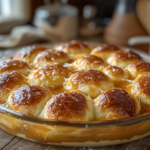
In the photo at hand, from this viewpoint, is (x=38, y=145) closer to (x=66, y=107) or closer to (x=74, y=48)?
(x=66, y=107)

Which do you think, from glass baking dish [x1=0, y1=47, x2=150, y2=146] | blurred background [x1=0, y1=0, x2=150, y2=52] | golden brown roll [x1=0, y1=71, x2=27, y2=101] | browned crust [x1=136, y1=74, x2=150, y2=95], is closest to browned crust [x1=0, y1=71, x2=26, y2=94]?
golden brown roll [x1=0, y1=71, x2=27, y2=101]

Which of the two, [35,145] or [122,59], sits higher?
[122,59]

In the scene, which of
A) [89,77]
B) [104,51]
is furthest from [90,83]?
[104,51]

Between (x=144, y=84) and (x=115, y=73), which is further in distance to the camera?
(x=115, y=73)

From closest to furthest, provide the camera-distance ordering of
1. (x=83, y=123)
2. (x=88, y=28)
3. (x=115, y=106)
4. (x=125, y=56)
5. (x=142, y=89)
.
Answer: (x=83, y=123)
(x=115, y=106)
(x=142, y=89)
(x=125, y=56)
(x=88, y=28)

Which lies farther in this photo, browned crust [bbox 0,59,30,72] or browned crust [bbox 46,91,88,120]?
browned crust [bbox 0,59,30,72]

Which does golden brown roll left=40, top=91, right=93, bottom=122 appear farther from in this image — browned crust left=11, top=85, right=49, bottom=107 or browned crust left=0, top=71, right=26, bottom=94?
browned crust left=0, top=71, right=26, bottom=94

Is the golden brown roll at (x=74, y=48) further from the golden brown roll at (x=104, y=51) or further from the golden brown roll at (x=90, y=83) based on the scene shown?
the golden brown roll at (x=90, y=83)
